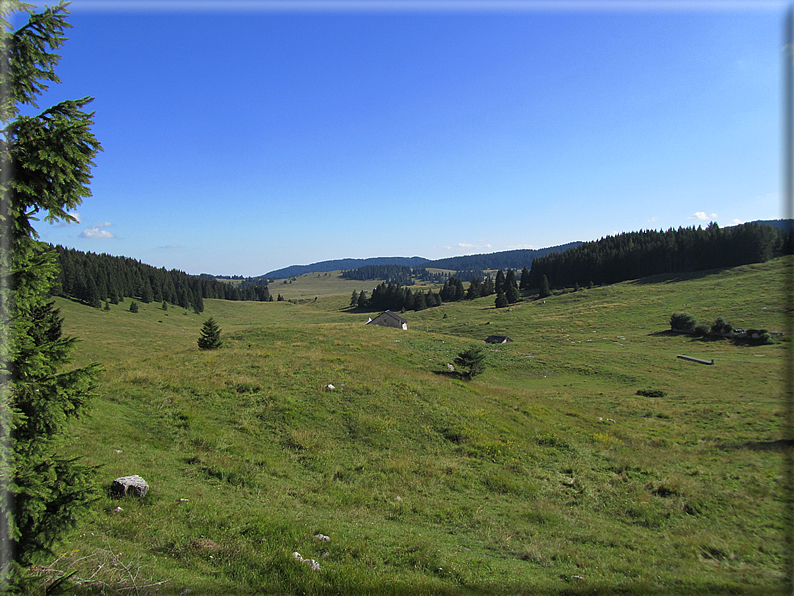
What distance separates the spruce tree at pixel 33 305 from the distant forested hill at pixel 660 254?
123689 millimetres

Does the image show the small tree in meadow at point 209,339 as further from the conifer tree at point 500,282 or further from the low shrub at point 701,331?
the conifer tree at point 500,282

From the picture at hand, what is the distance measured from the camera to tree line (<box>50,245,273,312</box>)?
95.3m

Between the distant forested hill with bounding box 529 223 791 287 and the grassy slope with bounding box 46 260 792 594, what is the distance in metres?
98.9

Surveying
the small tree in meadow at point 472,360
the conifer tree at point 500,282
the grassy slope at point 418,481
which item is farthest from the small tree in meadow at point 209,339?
the conifer tree at point 500,282

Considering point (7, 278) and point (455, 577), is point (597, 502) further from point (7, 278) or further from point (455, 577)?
point (7, 278)

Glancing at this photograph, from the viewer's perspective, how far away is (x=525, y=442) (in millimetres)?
17219

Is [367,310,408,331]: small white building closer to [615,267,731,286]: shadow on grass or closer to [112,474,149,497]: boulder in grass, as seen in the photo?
[112,474,149,497]: boulder in grass

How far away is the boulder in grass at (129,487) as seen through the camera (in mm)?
8570

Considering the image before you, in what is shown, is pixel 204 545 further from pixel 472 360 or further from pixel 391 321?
pixel 391 321

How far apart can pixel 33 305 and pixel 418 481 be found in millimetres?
11541

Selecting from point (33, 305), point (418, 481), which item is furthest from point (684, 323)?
point (33, 305)

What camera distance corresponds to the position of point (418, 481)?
1255 centimetres

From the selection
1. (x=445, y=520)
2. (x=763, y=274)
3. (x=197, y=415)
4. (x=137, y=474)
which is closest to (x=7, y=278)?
(x=137, y=474)

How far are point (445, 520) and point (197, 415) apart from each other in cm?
1136
